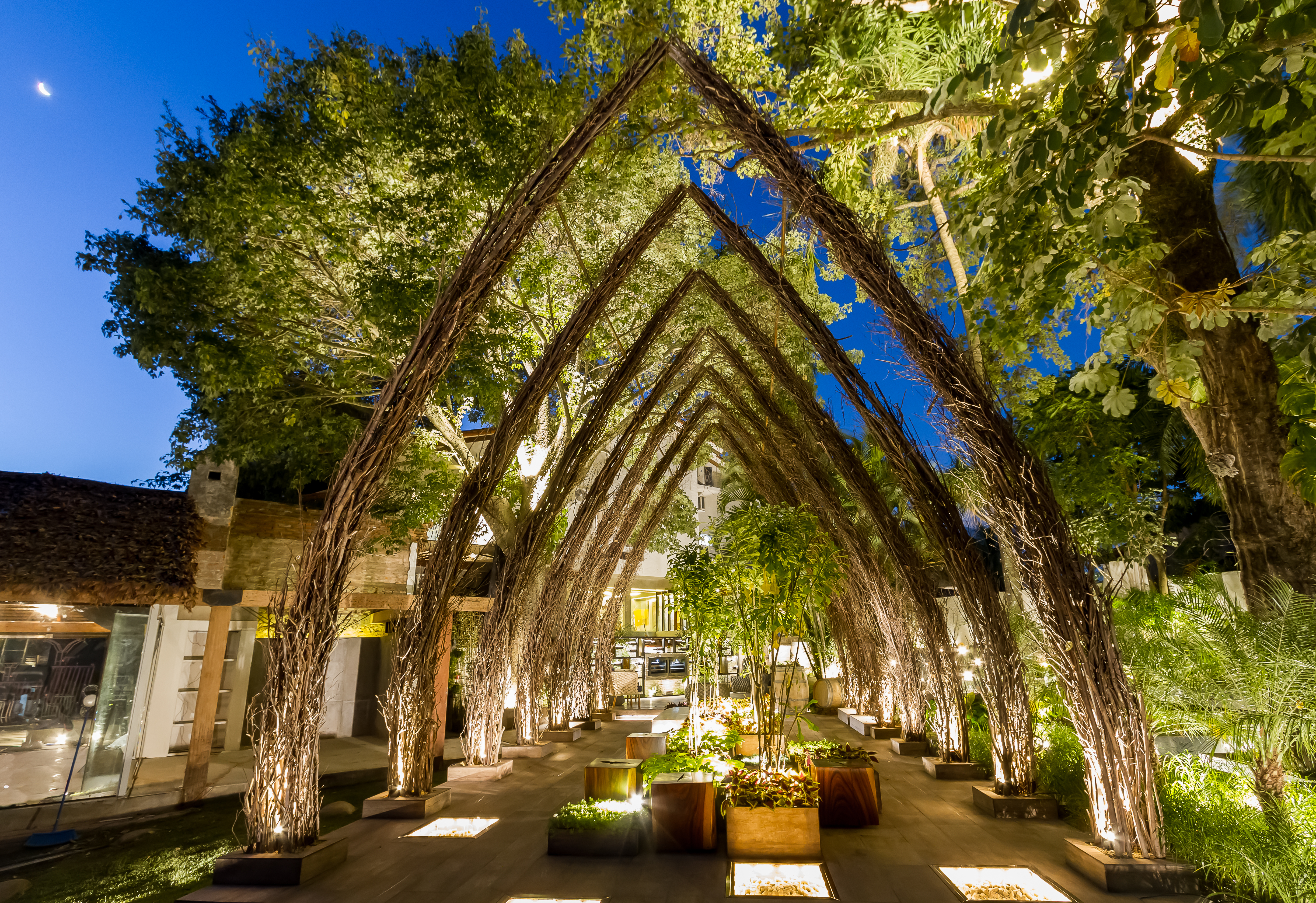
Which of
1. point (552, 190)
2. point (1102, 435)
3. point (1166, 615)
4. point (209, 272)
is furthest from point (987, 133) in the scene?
point (1102, 435)

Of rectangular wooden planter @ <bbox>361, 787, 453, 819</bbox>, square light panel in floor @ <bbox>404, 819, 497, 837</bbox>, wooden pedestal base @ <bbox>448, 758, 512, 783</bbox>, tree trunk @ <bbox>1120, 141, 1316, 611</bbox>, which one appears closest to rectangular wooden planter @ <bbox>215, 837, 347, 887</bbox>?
square light panel in floor @ <bbox>404, 819, 497, 837</bbox>

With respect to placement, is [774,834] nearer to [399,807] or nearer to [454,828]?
[454,828]

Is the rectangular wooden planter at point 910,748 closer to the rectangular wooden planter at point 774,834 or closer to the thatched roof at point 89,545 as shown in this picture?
the rectangular wooden planter at point 774,834

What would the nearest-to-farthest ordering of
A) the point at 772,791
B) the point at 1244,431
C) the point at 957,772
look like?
the point at 1244,431 → the point at 772,791 → the point at 957,772

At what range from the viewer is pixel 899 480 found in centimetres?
431

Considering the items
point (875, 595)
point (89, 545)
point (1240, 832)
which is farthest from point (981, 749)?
point (89, 545)

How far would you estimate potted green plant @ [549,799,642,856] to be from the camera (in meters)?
3.26

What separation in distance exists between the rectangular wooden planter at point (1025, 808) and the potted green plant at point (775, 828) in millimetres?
1332

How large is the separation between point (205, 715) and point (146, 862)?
174cm

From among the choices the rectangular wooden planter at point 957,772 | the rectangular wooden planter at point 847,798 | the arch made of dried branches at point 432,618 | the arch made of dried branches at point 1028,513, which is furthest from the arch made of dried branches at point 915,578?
the arch made of dried branches at point 432,618

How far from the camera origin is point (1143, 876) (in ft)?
8.72

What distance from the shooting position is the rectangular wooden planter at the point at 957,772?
15.8ft

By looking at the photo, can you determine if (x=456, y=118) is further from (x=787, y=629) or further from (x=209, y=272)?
(x=787, y=629)

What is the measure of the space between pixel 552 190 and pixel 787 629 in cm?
306
